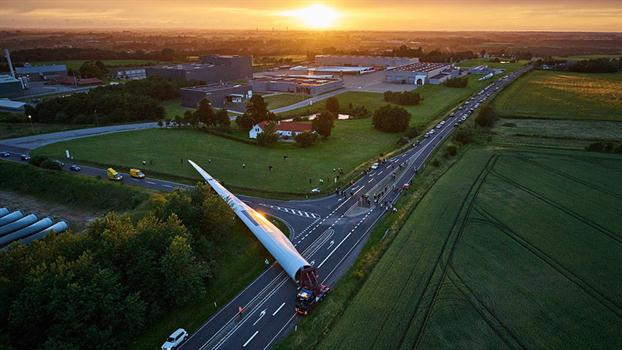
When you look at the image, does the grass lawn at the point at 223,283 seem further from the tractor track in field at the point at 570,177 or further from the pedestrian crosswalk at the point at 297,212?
the tractor track in field at the point at 570,177

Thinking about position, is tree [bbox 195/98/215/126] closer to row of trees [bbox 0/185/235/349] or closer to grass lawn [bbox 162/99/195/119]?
grass lawn [bbox 162/99/195/119]

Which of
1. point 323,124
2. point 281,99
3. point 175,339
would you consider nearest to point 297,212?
point 175,339

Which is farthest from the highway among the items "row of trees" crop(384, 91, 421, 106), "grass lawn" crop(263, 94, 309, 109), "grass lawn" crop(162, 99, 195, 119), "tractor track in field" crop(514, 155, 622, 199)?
"grass lawn" crop(263, 94, 309, 109)

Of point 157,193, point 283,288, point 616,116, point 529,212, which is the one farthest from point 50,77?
point 616,116

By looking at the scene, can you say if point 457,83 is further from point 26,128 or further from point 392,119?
point 26,128

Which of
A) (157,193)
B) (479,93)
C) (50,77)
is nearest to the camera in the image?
(157,193)

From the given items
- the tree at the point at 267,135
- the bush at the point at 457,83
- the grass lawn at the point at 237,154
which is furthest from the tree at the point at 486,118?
the bush at the point at 457,83

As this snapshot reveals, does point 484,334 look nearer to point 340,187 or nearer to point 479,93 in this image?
point 340,187
